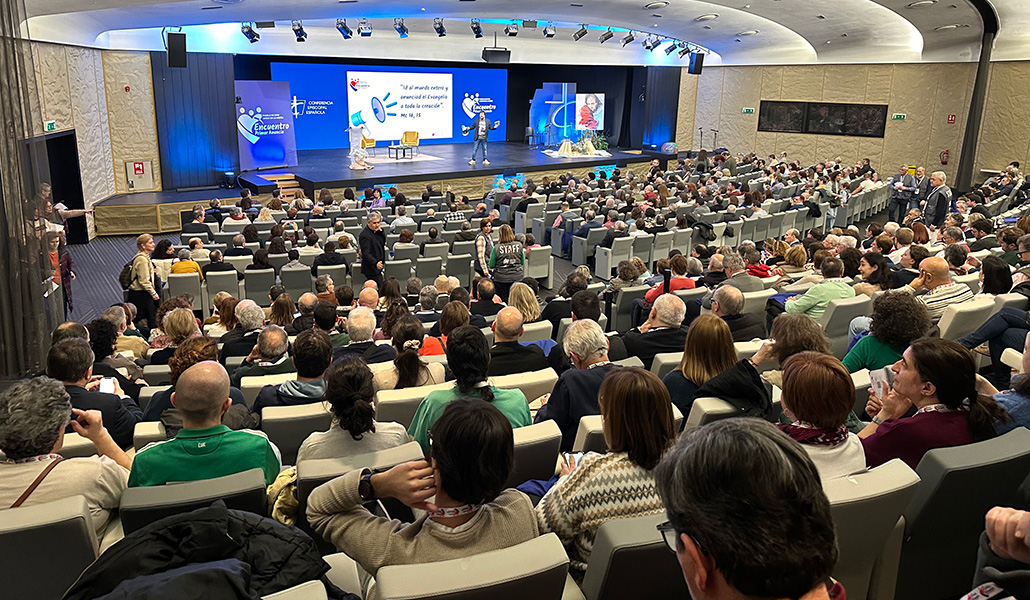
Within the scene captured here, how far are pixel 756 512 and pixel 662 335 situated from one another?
3.75 m

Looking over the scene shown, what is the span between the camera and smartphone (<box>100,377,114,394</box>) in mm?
3620

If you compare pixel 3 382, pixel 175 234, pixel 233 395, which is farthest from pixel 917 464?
pixel 175 234

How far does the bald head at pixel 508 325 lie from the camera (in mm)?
4203

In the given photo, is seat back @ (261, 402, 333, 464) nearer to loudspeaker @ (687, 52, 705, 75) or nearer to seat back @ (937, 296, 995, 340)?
seat back @ (937, 296, 995, 340)

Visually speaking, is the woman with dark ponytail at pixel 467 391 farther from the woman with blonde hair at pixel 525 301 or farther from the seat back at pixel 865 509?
the woman with blonde hair at pixel 525 301

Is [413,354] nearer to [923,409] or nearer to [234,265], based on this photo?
[923,409]

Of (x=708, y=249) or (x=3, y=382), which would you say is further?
(x=708, y=249)

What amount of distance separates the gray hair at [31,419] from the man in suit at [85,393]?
0.97 meters

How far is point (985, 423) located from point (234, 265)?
7.78m

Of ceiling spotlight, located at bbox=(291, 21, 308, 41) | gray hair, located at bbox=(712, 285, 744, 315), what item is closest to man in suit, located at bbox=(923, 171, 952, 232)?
gray hair, located at bbox=(712, 285, 744, 315)

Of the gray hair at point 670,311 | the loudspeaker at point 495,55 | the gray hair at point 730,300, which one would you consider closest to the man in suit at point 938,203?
the gray hair at point 730,300

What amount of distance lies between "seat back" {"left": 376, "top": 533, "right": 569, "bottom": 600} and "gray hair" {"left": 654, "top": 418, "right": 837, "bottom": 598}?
0.72 metres

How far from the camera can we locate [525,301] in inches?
214

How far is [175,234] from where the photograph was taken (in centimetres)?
1340
